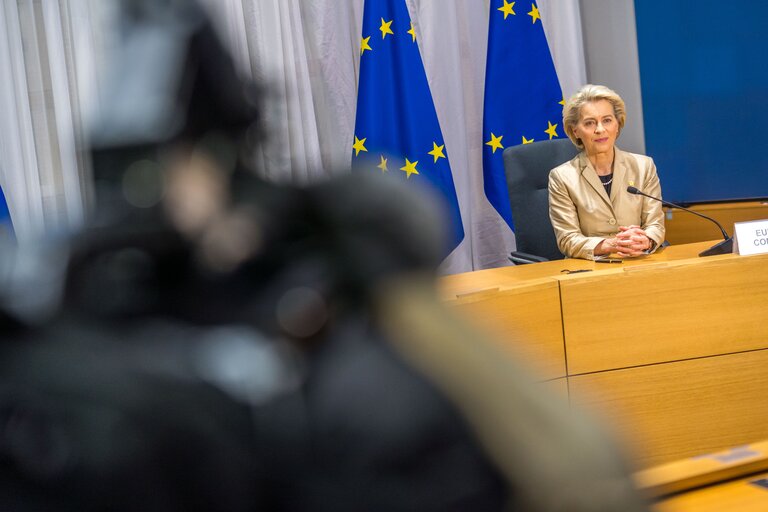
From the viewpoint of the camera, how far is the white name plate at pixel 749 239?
2289 mm

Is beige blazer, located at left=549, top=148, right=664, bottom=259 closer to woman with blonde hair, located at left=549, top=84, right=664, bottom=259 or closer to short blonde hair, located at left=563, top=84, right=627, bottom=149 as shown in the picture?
woman with blonde hair, located at left=549, top=84, right=664, bottom=259

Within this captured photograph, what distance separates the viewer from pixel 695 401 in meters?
2.22

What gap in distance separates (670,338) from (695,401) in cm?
19

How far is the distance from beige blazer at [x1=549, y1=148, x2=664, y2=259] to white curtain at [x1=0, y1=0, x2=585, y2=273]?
0.47 meters

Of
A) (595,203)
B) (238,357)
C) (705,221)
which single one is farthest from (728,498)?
(705,221)

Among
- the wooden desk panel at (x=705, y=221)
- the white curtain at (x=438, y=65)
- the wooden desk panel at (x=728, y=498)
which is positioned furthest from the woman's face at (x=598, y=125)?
the wooden desk panel at (x=728, y=498)

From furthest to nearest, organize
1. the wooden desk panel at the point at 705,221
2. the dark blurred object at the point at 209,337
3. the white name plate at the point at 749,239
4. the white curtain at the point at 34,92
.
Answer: the wooden desk panel at the point at 705,221
the white curtain at the point at 34,92
the white name plate at the point at 749,239
the dark blurred object at the point at 209,337

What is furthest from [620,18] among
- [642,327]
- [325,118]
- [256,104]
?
[256,104]

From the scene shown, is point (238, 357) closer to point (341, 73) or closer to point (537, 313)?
point (537, 313)

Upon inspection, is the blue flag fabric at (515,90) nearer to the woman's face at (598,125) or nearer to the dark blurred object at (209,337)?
the woman's face at (598,125)

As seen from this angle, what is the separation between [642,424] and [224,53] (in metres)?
2.16

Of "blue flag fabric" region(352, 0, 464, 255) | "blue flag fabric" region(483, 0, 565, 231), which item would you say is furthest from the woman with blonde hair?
"blue flag fabric" region(483, 0, 565, 231)

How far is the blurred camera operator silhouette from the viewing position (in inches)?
6.2

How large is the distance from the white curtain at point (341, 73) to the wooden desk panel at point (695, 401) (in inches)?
41.3
